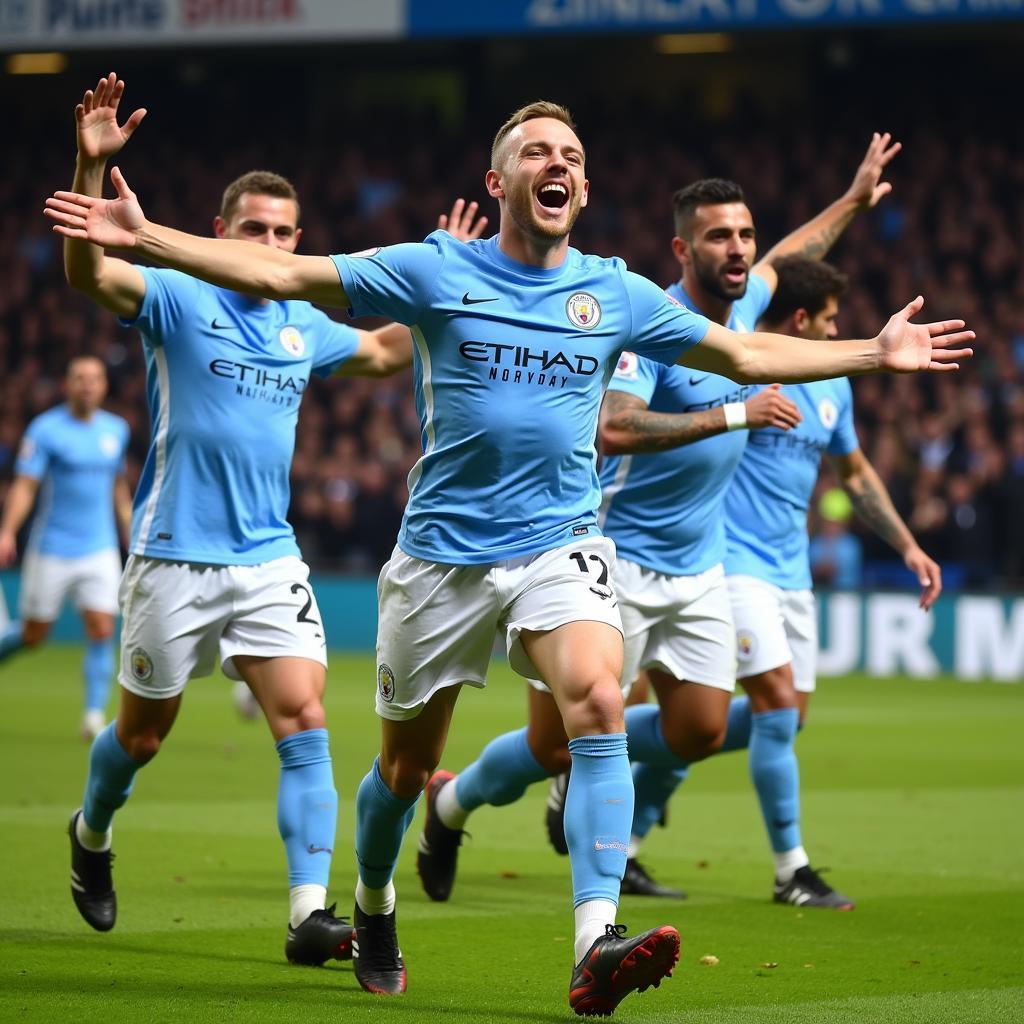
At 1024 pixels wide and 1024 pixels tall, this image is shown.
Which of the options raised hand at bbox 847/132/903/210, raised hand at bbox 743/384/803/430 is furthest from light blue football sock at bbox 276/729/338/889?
raised hand at bbox 847/132/903/210

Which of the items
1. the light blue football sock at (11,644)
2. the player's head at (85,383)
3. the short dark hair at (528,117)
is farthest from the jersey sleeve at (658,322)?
the light blue football sock at (11,644)

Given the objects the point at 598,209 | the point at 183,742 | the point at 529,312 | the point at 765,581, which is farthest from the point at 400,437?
the point at 529,312

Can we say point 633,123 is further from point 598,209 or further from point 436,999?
point 436,999

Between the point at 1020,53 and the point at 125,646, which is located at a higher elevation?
the point at 1020,53

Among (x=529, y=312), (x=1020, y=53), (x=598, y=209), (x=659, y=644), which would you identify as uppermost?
(x=1020, y=53)

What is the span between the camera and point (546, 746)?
6.91 metres

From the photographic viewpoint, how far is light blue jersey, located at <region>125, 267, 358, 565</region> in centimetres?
632

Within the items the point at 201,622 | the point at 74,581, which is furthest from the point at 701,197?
the point at 74,581

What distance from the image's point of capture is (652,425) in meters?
6.65

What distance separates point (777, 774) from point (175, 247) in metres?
3.63

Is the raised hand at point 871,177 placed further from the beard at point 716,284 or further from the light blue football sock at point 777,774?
the light blue football sock at point 777,774

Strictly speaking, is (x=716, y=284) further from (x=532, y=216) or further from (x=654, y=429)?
(x=532, y=216)

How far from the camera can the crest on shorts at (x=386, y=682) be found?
5426mm

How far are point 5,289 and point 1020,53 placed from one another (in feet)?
51.4
